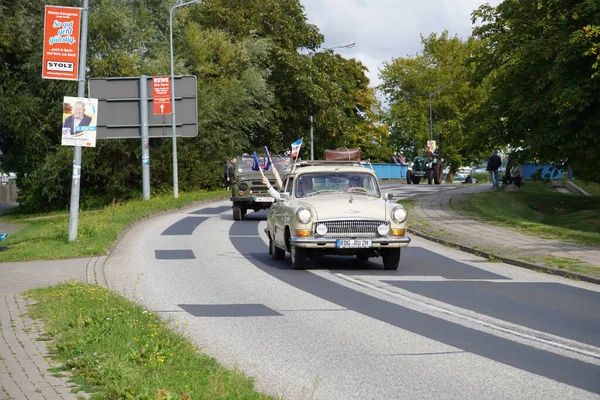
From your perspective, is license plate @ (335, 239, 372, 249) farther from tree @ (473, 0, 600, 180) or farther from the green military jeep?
tree @ (473, 0, 600, 180)

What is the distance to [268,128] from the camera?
5778 centimetres

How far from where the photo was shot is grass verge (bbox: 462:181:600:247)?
25141mm

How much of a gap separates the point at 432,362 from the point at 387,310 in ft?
10.1

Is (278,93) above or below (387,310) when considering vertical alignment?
above

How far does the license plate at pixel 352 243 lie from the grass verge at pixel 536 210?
7911 millimetres

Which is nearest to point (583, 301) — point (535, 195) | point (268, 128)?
point (535, 195)

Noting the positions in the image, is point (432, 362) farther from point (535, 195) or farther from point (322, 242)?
point (535, 195)

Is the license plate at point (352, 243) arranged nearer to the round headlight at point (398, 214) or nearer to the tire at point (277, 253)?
the round headlight at point (398, 214)

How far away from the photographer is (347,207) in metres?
15.0

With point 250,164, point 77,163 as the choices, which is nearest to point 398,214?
point 77,163

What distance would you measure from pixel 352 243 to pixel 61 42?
7.97 metres

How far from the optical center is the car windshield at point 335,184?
634 inches

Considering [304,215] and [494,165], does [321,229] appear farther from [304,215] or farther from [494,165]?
[494,165]

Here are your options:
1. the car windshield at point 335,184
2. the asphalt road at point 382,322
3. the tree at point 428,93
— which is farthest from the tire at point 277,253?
the tree at point 428,93
